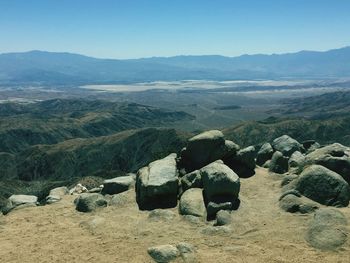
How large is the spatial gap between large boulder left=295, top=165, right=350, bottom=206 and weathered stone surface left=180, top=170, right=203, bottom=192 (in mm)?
6855

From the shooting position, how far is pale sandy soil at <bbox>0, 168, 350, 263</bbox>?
2361 centimetres

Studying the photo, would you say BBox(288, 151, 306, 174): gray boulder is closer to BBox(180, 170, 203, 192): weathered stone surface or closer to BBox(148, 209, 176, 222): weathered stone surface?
BBox(180, 170, 203, 192): weathered stone surface

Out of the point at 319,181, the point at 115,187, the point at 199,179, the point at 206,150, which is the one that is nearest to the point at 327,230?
the point at 319,181

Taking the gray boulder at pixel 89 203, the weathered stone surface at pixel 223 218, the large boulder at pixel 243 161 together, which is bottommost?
the gray boulder at pixel 89 203

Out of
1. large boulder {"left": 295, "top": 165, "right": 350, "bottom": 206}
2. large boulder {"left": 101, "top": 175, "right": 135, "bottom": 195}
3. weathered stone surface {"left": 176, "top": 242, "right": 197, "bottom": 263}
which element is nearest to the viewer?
weathered stone surface {"left": 176, "top": 242, "right": 197, "bottom": 263}

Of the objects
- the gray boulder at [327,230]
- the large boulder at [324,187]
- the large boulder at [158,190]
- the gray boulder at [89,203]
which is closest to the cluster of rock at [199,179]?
the large boulder at [158,190]

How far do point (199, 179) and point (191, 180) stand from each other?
1.00 metres

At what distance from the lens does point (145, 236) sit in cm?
2689

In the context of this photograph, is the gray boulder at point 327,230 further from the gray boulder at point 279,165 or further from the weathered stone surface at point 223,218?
the gray boulder at point 279,165

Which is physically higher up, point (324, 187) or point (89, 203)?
point (324, 187)

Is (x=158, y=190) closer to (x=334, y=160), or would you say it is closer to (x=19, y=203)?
(x=19, y=203)

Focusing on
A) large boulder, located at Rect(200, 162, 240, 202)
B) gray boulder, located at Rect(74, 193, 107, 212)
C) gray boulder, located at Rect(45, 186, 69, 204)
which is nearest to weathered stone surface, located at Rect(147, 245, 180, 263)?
large boulder, located at Rect(200, 162, 240, 202)

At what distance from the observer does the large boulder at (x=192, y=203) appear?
29484 millimetres

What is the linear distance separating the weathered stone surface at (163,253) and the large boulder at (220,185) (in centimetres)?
674
